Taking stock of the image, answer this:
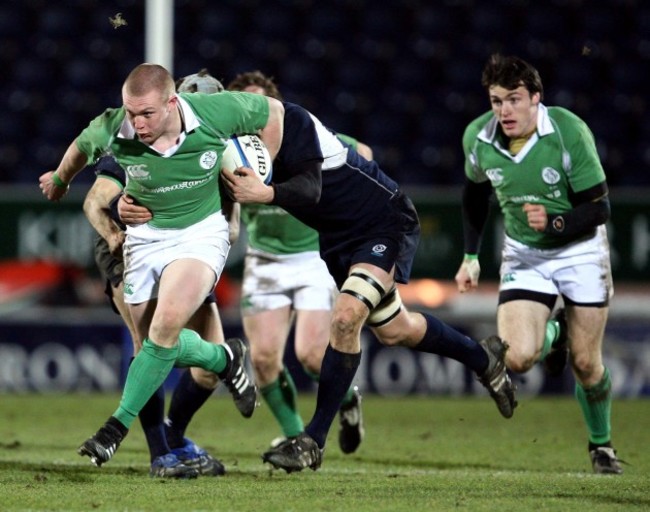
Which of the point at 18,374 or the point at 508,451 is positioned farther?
the point at 18,374

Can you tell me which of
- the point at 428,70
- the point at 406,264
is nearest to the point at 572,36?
the point at 428,70

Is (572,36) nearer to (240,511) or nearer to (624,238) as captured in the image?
(624,238)

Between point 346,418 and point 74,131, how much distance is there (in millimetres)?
7954

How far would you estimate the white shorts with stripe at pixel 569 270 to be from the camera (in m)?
6.85

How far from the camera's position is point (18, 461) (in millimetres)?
6762

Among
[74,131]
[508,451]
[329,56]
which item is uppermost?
[329,56]

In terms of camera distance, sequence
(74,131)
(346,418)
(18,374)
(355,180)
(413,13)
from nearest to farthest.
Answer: (355,180) → (346,418) → (18,374) → (74,131) → (413,13)

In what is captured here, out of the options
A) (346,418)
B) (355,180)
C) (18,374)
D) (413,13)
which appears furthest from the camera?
(413,13)

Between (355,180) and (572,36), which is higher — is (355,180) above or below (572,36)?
below

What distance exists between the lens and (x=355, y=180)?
611 centimetres

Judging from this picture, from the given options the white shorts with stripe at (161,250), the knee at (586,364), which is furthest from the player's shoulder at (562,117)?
the white shorts with stripe at (161,250)

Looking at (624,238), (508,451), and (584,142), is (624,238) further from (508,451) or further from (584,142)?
(584,142)

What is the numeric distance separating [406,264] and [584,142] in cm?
123

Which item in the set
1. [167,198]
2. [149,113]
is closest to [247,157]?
[167,198]
